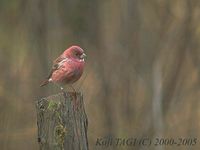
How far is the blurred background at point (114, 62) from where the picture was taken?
1252 cm

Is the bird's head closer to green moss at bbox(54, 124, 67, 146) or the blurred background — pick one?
green moss at bbox(54, 124, 67, 146)

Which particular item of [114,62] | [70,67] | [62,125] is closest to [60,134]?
[62,125]

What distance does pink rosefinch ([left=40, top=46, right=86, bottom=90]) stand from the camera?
26.8 ft

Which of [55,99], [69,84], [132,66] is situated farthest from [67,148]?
[132,66]

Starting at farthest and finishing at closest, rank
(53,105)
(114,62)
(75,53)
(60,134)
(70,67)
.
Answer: (114,62) → (75,53) → (70,67) → (53,105) → (60,134)

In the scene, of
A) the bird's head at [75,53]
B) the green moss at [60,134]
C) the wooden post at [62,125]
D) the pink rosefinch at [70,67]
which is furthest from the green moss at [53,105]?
the bird's head at [75,53]

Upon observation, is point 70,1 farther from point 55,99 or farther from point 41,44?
point 55,99

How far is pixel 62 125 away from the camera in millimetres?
5480

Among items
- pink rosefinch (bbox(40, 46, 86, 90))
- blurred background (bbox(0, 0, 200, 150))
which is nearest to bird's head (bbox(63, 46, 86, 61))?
pink rosefinch (bbox(40, 46, 86, 90))

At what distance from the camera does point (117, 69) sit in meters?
12.7

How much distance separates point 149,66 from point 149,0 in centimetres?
124

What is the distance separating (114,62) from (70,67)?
4.48 metres

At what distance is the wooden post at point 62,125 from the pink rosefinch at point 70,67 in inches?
97.9

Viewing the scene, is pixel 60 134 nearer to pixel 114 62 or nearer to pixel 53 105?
pixel 53 105
